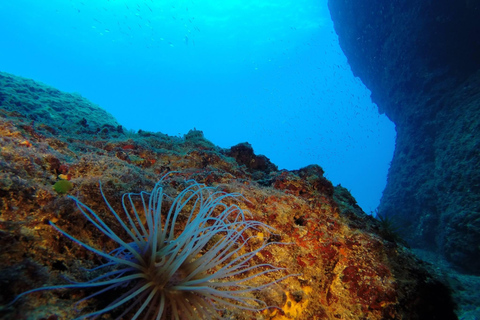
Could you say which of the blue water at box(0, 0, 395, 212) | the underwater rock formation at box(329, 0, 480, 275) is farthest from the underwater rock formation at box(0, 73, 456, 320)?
the blue water at box(0, 0, 395, 212)

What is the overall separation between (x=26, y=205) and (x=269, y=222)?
2376mm

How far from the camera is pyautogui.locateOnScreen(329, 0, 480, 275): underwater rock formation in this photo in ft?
33.0

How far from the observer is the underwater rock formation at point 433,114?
10062 millimetres

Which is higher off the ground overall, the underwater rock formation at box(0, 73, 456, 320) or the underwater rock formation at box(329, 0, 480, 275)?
the underwater rock formation at box(329, 0, 480, 275)

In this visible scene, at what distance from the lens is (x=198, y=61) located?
10919 cm

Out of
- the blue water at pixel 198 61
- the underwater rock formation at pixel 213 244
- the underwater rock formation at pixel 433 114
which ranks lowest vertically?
the underwater rock formation at pixel 213 244

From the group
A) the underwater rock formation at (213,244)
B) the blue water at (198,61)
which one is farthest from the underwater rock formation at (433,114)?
the blue water at (198,61)

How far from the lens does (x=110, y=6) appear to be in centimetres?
7888

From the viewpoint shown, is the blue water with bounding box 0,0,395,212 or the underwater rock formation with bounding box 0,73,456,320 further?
the blue water with bounding box 0,0,395,212

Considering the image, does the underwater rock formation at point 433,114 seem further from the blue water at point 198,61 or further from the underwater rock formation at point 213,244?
the blue water at point 198,61

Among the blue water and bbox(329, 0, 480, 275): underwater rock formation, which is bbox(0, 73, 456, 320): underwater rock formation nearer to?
bbox(329, 0, 480, 275): underwater rock formation

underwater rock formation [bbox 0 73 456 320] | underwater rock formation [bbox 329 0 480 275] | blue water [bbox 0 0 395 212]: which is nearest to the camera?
underwater rock formation [bbox 0 73 456 320]

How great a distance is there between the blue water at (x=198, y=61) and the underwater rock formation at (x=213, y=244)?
33.6m

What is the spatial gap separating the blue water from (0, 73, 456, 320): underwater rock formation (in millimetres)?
33648
